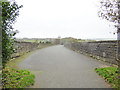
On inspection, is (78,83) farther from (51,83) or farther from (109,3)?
(109,3)

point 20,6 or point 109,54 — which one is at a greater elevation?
point 20,6

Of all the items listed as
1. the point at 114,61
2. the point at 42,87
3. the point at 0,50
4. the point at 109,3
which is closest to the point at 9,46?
the point at 0,50

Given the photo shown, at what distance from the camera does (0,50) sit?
10.9ft

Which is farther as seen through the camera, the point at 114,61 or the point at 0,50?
the point at 114,61

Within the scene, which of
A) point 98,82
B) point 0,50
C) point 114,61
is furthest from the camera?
point 114,61

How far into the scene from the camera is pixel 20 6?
11.9 ft

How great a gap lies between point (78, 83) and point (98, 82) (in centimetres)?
79

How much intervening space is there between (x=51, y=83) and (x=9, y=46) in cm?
207

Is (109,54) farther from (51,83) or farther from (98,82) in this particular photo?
(51,83)

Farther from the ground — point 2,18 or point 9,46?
point 2,18

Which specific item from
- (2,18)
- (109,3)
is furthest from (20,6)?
(109,3)

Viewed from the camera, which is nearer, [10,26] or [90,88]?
[90,88]

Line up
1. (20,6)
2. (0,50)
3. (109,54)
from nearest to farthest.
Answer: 1. (0,50)
2. (20,6)
3. (109,54)

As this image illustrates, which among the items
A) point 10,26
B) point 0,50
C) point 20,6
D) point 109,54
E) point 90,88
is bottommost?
point 90,88
